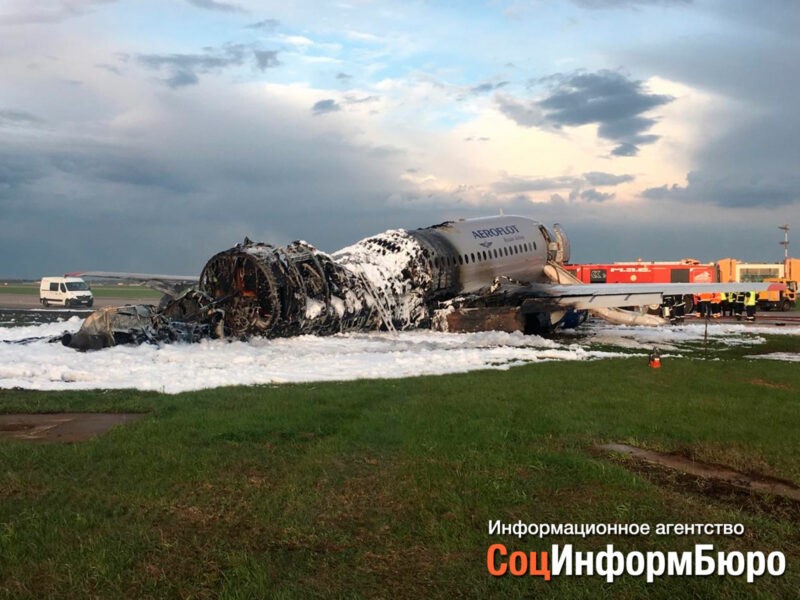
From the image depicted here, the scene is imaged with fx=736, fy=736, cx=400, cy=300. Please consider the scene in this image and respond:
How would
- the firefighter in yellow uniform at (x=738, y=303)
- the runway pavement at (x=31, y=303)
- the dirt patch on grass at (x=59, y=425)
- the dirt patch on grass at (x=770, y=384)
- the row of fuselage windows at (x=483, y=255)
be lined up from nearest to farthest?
the dirt patch on grass at (x=59, y=425) → the dirt patch on grass at (x=770, y=384) → the row of fuselage windows at (x=483, y=255) → the firefighter in yellow uniform at (x=738, y=303) → the runway pavement at (x=31, y=303)

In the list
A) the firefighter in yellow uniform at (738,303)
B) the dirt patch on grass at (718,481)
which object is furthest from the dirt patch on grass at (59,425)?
the firefighter in yellow uniform at (738,303)

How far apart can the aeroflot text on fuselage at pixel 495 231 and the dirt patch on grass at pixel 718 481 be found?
2194 cm

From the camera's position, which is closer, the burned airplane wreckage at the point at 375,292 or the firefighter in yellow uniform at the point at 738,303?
the burned airplane wreckage at the point at 375,292

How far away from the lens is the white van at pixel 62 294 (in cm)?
5512

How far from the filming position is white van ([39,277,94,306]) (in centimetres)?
5512

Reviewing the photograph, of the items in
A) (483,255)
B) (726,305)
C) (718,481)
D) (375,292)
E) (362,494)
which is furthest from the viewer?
(726,305)

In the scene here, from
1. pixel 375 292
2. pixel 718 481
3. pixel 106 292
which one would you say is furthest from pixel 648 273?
pixel 106 292

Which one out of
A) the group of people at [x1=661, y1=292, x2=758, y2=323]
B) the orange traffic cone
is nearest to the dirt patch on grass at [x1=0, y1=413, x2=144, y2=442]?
the orange traffic cone

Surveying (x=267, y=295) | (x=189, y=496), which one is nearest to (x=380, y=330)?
(x=267, y=295)

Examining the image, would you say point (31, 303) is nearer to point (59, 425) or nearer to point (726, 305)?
point (726, 305)

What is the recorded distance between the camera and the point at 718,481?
784 centimetres

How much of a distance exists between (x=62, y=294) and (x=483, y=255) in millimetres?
38357

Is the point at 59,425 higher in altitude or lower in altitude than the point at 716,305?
lower

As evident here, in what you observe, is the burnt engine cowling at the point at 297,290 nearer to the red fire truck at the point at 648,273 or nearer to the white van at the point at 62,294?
the red fire truck at the point at 648,273
